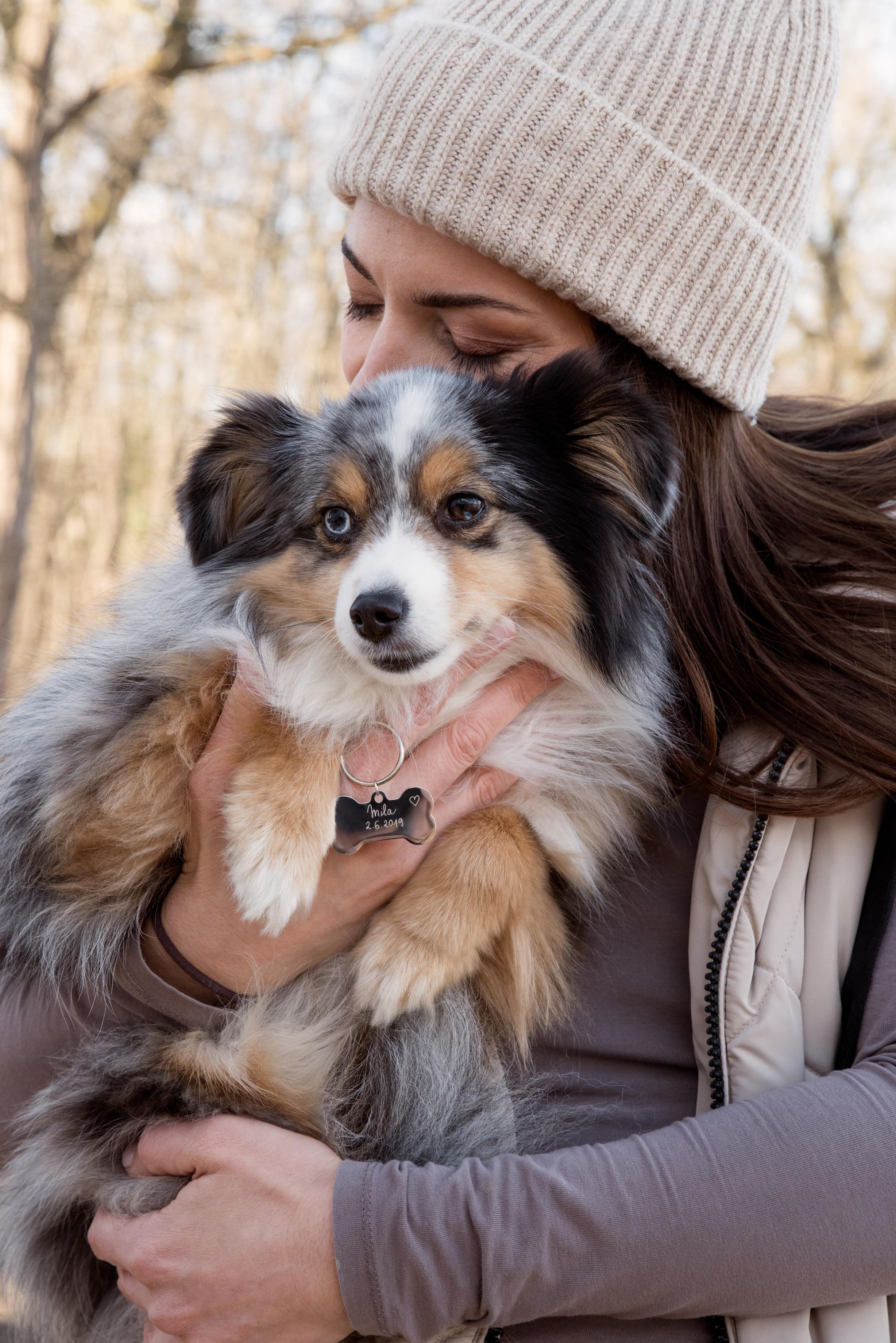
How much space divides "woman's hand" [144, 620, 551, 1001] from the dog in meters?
0.04

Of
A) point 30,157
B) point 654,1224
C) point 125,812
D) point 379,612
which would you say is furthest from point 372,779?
point 30,157

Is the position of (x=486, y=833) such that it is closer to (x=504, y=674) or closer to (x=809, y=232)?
(x=504, y=674)

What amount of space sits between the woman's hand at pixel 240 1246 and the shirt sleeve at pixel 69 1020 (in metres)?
0.21

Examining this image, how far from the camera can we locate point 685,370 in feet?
6.22

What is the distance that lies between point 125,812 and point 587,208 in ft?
4.38

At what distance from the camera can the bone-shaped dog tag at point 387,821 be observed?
170 cm

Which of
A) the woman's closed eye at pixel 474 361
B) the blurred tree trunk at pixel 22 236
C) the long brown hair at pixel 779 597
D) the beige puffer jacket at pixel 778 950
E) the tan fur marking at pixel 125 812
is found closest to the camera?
the beige puffer jacket at pixel 778 950

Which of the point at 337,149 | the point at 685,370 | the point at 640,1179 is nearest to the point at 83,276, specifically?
the point at 337,149

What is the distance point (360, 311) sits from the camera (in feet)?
7.61

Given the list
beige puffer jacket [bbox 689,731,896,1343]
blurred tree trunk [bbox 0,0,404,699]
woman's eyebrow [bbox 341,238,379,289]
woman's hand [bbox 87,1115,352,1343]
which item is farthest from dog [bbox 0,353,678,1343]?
blurred tree trunk [bbox 0,0,404,699]

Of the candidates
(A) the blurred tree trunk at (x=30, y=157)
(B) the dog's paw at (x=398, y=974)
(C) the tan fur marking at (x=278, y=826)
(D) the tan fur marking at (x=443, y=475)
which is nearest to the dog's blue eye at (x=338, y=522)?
(D) the tan fur marking at (x=443, y=475)

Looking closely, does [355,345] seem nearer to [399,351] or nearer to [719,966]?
[399,351]

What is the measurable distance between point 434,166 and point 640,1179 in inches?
66.7

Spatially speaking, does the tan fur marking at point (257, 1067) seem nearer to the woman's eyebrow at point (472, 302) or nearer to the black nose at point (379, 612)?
the black nose at point (379, 612)
